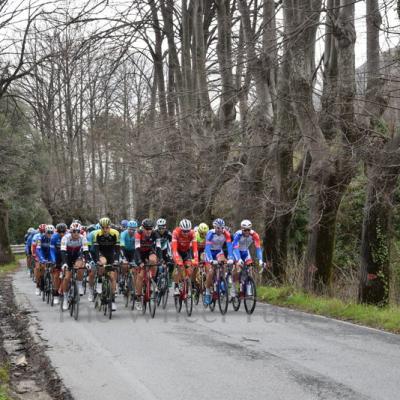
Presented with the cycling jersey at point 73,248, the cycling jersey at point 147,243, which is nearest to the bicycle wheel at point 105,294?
the cycling jersey at point 147,243

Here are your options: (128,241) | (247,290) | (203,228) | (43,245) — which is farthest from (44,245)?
(247,290)

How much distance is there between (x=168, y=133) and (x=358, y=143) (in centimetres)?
1003

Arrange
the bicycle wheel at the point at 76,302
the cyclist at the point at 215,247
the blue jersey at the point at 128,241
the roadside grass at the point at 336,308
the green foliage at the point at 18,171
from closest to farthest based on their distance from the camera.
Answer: the roadside grass at the point at 336,308
the bicycle wheel at the point at 76,302
the cyclist at the point at 215,247
the blue jersey at the point at 128,241
the green foliage at the point at 18,171

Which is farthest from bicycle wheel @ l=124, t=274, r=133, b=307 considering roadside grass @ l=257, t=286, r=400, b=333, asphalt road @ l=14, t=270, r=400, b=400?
roadside grass @ l=257, t=286, r=400, b=333

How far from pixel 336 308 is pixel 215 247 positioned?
3.18 metres

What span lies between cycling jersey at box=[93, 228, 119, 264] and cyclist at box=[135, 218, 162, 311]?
56 centimetres

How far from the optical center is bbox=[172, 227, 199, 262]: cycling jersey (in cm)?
1445

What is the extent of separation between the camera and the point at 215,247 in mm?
15117

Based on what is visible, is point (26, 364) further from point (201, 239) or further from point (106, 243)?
point (201, 239)

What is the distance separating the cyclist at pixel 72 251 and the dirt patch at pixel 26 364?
4.29 ft

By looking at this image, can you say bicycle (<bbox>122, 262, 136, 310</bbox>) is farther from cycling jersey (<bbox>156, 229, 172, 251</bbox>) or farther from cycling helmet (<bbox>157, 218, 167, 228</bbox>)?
cycling helmet (<bbox>157, 218, 167, 228</bbox>)

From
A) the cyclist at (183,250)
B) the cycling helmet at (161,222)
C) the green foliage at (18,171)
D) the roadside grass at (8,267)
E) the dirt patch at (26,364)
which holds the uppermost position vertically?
the green foliage at (18,171)

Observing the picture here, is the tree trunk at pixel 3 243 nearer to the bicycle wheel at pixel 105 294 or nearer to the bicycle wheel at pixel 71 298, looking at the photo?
the bicycle wheel at pixel 71 298

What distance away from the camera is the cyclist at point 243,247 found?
46.6 feet
